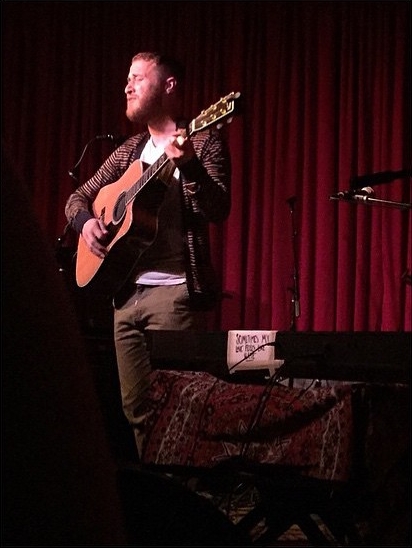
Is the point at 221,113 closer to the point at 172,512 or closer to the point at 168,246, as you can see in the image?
the point at 168,246

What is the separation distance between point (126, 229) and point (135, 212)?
2.7 inches

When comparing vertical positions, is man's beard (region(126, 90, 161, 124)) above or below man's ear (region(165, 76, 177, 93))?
below

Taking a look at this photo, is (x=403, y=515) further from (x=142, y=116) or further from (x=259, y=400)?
(x=142, y=116)

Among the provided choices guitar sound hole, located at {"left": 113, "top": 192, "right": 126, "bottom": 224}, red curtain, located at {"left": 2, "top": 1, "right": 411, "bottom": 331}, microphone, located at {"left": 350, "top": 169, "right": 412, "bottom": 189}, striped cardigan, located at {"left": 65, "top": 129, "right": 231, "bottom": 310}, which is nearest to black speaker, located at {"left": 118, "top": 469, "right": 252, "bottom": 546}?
microphone, located at {"left": 350, "top": 169, "right": 412, "bottom": 189}

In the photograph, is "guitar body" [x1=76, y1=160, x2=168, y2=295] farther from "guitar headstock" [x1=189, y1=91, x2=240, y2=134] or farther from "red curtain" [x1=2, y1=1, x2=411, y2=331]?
"red curtain" [x1=2, y1=1, x2=411, y2=331]

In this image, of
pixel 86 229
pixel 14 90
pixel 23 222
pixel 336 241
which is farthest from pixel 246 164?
pixel 23 222

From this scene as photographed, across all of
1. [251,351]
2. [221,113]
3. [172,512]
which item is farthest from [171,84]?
[172,512]

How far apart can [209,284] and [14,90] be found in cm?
299

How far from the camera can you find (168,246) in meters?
2.43

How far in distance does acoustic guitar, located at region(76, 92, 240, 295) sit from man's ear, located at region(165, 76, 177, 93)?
34cm

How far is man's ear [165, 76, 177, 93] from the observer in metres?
2.77

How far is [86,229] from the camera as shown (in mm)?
2666

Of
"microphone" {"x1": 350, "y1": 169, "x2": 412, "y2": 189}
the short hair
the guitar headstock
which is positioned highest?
the short hair

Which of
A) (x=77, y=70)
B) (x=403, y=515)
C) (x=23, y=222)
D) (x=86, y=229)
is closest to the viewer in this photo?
(x=23, y=222)
